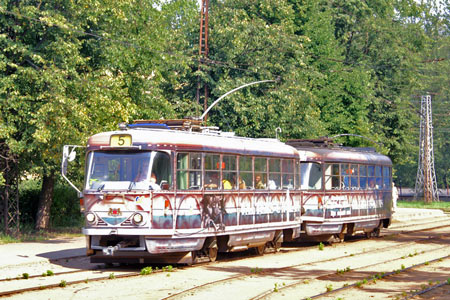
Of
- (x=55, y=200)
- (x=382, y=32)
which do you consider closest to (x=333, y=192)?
(x=55, y=200)

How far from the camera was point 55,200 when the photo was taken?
112 feet

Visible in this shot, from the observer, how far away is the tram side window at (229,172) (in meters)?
20.8

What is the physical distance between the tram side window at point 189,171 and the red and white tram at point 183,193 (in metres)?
0.02

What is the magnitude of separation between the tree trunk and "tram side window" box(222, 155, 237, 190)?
1193 cm

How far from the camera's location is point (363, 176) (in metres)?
30.3

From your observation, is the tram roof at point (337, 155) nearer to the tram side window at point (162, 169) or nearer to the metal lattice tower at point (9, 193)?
the tram side window at point (162, 169)

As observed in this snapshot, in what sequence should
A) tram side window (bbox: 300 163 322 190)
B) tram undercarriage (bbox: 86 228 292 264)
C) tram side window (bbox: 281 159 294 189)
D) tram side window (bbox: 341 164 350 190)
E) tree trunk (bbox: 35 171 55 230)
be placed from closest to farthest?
tram undercarriage (bbox: 86 228 292 264) < tram side window (bbox: 281 159 294 189) < tram side window (bbox: 300 163 322 190) < tram side window (bbox: 341 164 350 190) < tree trunk (bbox: 35 171 55 230)

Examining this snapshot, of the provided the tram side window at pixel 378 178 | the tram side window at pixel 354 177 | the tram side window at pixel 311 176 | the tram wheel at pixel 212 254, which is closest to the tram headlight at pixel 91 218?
the tram wheel at pixel 212 254

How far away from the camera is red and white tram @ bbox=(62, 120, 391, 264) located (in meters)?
18.2

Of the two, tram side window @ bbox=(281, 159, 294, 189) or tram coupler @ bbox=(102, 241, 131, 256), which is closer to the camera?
tram coupler @ bbox=(102, 241, 131, 256)

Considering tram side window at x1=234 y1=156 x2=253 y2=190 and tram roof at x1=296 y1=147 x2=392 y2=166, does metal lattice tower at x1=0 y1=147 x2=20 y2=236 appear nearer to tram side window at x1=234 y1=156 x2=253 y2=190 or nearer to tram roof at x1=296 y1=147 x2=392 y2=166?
tram side window at x1=234 y1=156 x2=253 y2=190

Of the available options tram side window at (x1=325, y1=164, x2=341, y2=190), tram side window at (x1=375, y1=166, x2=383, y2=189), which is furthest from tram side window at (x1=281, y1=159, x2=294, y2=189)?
tram side window at (x1=375, y1=166, x2=383, y2=189)

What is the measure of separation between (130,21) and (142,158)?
13457 millimetres

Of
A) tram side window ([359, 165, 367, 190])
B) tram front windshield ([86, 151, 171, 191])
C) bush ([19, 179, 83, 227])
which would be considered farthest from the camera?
bush ([19, 179, 83, 227])
